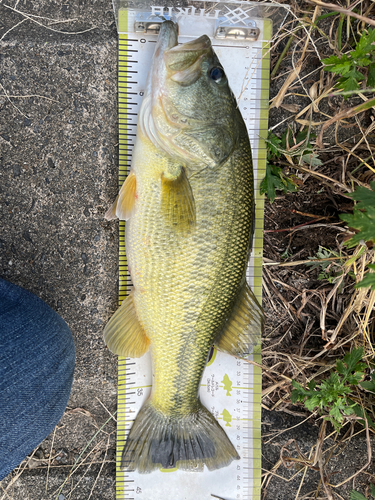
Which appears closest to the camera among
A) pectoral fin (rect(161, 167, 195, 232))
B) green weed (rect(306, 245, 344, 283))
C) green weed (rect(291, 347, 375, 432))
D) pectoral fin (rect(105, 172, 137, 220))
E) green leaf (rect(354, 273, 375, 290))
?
green leaf (rect(354, 273, 375, 290))

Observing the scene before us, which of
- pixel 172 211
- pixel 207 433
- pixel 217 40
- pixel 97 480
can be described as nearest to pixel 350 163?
pixel 217 40

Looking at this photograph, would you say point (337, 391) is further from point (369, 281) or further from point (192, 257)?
point (192, 257)

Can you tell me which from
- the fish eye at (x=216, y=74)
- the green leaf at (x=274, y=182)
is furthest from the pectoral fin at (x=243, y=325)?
the fish eye at (x=216, y=74)

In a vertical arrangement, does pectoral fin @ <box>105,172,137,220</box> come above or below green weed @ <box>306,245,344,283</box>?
above

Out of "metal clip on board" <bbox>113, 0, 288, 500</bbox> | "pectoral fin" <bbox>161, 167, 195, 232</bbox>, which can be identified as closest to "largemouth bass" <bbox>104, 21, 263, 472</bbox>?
"pectoral fin" <bbox>161, 167, 195, 232</bbox>

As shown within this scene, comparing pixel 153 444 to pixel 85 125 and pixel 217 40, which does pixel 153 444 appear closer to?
pixel 85 125

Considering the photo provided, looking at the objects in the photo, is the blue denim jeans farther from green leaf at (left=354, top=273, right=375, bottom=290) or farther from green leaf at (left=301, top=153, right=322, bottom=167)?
green leaf at (left=301, top=153, right=322, bottom=167)
